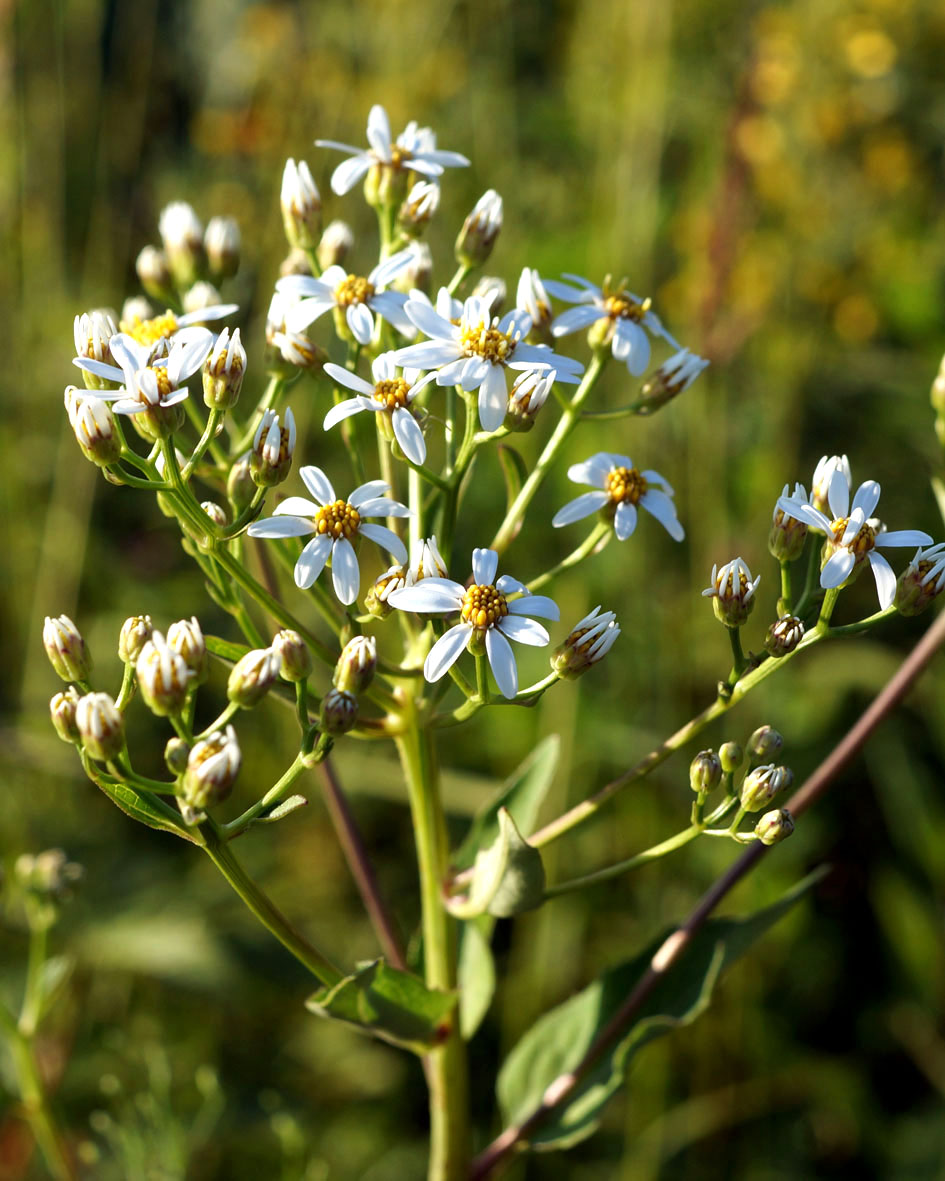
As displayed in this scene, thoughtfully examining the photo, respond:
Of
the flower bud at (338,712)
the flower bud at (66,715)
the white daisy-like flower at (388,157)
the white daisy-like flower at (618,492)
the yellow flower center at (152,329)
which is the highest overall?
the white daisy-like flower at (388,157)

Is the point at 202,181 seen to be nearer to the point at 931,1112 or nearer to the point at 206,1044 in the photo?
the point at 206,1044

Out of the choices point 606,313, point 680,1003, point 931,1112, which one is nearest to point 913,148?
point 606,313

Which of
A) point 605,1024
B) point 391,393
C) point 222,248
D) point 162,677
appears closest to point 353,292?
point 391,393

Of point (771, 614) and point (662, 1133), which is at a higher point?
point (771, 614)

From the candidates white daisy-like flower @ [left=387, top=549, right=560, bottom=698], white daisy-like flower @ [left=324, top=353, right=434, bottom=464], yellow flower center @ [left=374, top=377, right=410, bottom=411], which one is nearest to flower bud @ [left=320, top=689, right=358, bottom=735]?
white daisy-like flower @ [left=387, top=549, right=560, bottom=698]

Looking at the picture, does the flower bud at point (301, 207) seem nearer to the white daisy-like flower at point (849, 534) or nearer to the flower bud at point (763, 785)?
the white daisy-like flower at point (849, 534)

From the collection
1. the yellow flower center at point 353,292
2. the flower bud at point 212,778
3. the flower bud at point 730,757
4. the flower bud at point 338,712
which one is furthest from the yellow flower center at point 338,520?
the flower bud at point 730,757

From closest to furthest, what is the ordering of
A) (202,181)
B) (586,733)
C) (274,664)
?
(274,664), (586,733), (202,181)
